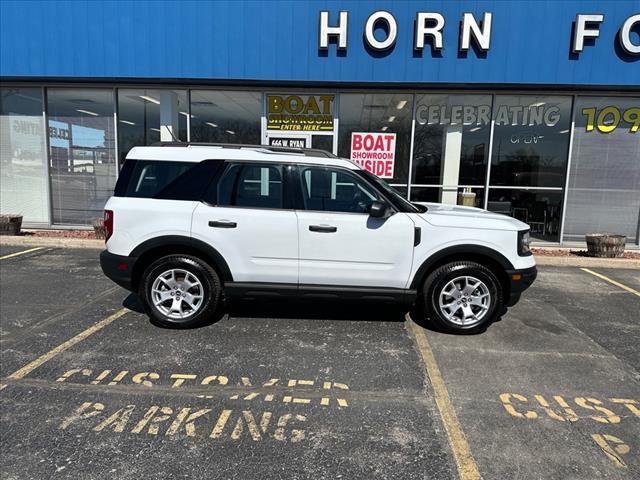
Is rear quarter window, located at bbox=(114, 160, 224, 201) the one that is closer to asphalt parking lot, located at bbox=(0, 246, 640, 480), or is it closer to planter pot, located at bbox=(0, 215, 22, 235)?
asphalt parking lot, located at bbox=(0, 246, 640, 480)

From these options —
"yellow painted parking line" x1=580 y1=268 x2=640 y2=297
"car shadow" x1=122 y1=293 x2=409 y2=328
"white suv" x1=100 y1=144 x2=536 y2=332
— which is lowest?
"car shadow" x1=122 y1=293 x2=409 y2=328

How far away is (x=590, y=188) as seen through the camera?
1045 cm

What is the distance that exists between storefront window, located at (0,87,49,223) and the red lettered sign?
777 centimetres

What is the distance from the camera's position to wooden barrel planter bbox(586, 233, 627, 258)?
9.04 meters

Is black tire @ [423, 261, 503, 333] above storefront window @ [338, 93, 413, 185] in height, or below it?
below

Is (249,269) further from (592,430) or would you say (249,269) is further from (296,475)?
(592,430)

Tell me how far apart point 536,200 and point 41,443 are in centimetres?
1054

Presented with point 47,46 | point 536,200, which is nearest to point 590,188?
point 536,200

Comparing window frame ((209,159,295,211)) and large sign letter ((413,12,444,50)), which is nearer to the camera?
window frame ((209,159,295,211))

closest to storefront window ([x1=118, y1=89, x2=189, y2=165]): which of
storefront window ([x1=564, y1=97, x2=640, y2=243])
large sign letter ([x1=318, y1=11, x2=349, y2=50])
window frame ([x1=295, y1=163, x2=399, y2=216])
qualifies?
large sign letter ([x1=318, y1=11, x2=349, y2=50])

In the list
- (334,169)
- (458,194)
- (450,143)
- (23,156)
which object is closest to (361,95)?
(450,143)

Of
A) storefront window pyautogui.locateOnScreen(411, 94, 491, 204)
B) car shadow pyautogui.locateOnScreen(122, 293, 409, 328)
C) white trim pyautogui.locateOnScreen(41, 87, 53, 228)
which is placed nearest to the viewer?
car shadow pyautogui.locateOnScreen(122, 293, 409, 328)

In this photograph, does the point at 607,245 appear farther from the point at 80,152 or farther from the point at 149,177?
the point at 80,152

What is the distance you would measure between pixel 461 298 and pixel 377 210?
136 centimetres
